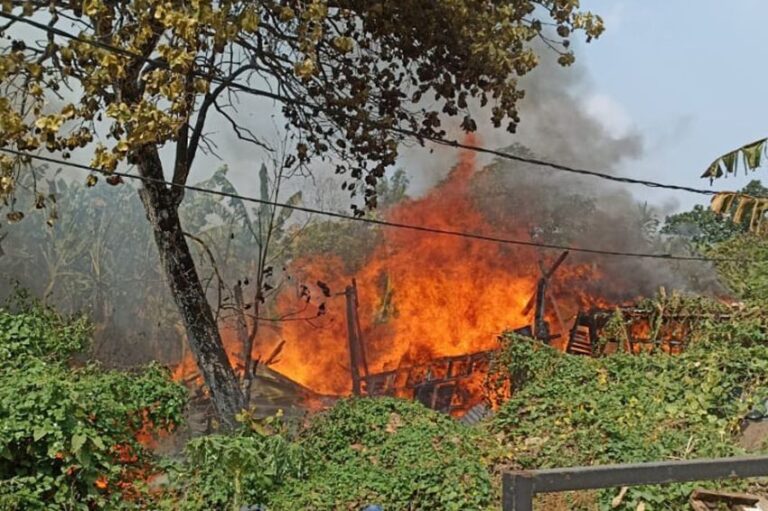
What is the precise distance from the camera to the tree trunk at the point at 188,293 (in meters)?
11.1

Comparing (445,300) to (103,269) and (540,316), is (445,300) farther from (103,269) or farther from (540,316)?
(103,269)

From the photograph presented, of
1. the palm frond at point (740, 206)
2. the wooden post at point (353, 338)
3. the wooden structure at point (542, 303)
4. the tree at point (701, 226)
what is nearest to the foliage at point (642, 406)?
the palm frond at point (740, 206)

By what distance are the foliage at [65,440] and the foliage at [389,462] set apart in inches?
69.4

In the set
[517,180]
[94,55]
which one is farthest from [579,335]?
[94,55]

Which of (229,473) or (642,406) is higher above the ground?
(642,406)

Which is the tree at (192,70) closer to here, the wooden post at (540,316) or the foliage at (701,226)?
the wooden post at (540,316)

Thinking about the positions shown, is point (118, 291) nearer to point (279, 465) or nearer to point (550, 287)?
point (279, 465)

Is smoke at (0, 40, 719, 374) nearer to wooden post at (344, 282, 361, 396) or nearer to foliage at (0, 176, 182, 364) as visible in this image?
foliage at (0, 176, 182, 364)

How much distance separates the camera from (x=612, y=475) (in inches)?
97.9

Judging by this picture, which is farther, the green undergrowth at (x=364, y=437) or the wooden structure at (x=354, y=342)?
the wooden structure at (x=354, y=342)

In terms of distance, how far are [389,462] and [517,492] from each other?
655cm

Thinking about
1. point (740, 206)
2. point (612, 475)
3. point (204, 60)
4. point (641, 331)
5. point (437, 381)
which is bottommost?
point (437, 381)

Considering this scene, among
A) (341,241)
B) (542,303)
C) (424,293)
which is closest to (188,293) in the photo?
(341,241)

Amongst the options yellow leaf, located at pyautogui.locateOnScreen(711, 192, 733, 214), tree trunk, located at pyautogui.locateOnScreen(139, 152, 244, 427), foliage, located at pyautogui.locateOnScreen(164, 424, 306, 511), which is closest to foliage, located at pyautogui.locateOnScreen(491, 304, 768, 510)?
yellow leaf, located at pyautogui.locateOnScreen(711, 192, 733, 214)
